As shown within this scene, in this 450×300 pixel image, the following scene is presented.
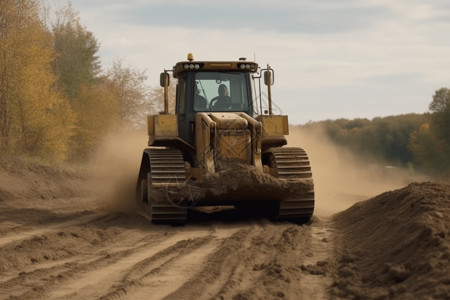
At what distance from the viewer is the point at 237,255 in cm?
942

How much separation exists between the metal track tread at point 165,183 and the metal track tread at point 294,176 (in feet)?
6.14

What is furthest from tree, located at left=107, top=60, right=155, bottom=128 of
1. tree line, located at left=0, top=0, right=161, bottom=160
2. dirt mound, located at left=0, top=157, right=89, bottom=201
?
dirt mound, located at left=0, top=157, right=89, bottom=201

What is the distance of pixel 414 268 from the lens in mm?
7426

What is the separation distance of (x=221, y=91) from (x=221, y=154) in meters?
1.87

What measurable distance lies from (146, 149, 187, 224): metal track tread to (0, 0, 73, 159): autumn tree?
18.5m

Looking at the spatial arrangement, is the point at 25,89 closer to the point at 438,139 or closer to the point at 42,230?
the point at 42,230

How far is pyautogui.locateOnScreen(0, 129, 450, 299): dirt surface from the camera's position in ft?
23.6

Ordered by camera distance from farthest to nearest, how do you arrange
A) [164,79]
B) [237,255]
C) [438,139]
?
[438,139] → [164,79] → [237,255]

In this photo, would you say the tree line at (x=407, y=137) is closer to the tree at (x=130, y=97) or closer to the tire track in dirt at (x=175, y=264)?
the tree at (x=130, y=97)

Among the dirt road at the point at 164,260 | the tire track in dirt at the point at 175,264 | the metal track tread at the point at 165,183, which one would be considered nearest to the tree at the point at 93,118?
the dirt road at the point at 164,260

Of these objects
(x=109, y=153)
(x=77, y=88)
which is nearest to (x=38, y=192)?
(x=109, y=153)

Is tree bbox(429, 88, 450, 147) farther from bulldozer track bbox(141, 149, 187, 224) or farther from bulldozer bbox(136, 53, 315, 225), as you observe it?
bulldozer track bbox(141, 149, 187, 224)

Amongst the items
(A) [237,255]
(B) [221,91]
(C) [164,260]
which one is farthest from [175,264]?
(B) [221,91]

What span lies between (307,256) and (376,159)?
7381 centimetres
